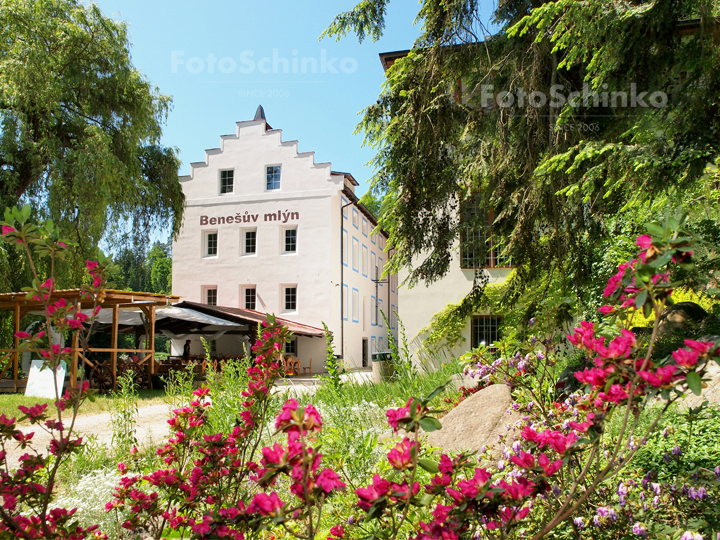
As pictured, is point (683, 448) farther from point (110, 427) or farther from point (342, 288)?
point (342, 288)

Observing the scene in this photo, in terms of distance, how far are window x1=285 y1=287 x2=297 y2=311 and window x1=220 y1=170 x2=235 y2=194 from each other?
17.0ft

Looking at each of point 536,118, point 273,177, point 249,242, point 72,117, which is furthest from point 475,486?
point 273,177

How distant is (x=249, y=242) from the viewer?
910 inches

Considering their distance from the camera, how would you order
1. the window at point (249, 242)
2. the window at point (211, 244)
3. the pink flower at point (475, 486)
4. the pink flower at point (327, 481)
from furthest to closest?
the window at point (211, 244)
the window at point (249, 242)
the pink flower at point (475, 486)
the pink flower at point (327, 481)

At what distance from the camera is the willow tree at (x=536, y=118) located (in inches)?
172

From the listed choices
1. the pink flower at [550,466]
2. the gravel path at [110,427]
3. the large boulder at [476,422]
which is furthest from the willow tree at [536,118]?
the pink flower at [550,466]

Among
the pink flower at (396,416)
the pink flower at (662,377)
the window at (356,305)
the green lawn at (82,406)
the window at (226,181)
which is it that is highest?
the window at (226,181)

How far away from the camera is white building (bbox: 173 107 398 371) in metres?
22.0

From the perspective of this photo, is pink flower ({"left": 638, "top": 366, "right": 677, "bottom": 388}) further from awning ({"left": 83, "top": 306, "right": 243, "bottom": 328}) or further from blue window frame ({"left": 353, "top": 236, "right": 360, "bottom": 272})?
blue window frame ({"left": 353, "top": 236, "right": 360, "bottom": 272})

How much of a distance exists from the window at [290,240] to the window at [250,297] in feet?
7.47

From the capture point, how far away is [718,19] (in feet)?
14.8

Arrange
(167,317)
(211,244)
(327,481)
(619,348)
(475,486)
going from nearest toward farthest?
1. (327,481)
2. (475,486)
3. (619,348)
4. (167,317)
5. (211,244)

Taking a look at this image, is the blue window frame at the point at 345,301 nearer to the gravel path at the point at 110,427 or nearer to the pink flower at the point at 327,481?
the gravel path at the point at 110,427

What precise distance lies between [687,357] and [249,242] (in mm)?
22547
